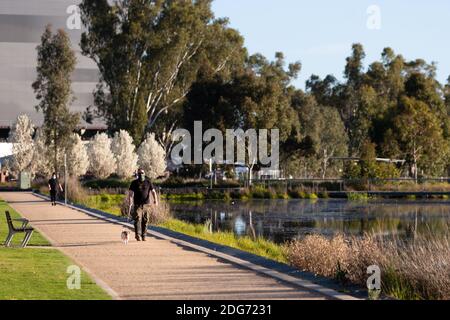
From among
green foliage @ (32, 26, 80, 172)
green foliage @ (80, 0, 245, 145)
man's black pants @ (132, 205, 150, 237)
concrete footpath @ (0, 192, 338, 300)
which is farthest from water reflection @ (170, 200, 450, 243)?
green foliage @ (80, 0, 245, 145)

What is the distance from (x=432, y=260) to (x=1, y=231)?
47.3ft

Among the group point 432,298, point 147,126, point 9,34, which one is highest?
point 9,34

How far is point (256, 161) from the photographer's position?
73562 mm

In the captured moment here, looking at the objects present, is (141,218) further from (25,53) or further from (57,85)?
(25,53)

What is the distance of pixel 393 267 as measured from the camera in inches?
564

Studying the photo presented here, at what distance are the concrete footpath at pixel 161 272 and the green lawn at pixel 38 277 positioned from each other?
295 millimetres

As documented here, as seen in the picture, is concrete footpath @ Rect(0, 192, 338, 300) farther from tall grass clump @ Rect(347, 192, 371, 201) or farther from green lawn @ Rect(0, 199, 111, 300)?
tall grass clump @ Rect(347, 192, 371, 201)

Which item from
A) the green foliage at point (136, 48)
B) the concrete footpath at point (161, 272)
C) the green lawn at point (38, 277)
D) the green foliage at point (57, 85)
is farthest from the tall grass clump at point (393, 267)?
the green foliage at point (136, 48)

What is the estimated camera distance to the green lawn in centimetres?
1248

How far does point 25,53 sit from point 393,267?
91.1m

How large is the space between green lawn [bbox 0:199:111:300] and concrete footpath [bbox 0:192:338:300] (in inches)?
11.6

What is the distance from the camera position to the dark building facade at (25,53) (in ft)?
327

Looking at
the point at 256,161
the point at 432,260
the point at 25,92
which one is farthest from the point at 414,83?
the point at 432,260
